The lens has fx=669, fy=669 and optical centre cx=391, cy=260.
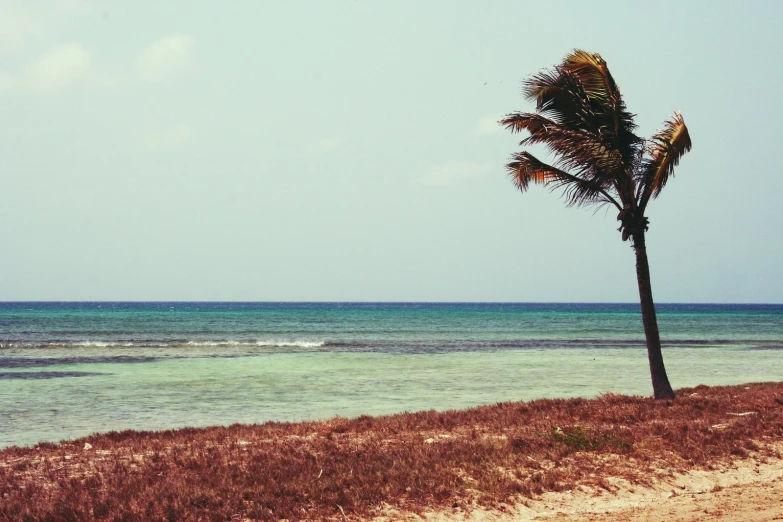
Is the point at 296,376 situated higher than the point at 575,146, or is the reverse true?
the point at 575,146

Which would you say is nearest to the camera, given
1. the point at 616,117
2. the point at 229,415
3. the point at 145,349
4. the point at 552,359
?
the point at 616,117

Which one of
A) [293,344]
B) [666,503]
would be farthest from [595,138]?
[293,344]

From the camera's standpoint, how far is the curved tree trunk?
51.2 ft

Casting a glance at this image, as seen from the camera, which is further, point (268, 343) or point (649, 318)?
point (268, 343)

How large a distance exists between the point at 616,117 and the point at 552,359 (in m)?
24.4

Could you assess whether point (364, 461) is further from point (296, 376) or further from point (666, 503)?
point (296, 376)

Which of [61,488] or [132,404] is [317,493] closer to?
[61,488]

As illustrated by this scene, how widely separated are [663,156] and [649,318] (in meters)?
3.76

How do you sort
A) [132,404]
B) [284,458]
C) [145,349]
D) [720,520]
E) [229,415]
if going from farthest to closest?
[145,349] → [132,404] → [229,415] → [284,458] → [720,520]

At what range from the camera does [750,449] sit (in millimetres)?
9836

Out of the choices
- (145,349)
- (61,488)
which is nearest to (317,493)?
(61,488)

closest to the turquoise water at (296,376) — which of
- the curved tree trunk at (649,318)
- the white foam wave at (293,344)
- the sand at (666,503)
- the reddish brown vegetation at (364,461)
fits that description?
the white foam wave at (293,344)

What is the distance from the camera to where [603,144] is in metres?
15.3

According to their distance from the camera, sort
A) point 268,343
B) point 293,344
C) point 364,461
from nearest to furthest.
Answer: point 364,461 → point 293,344 → point 268,343
